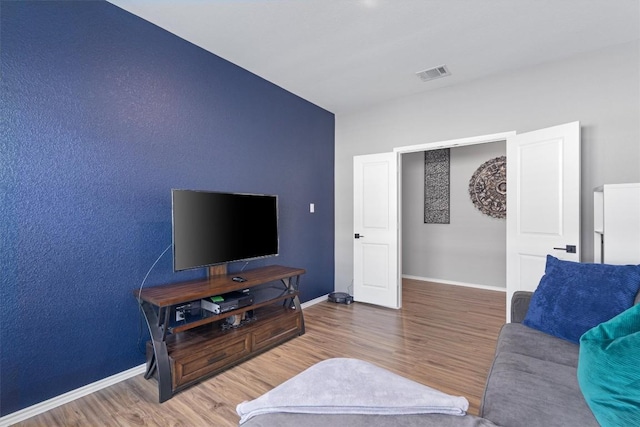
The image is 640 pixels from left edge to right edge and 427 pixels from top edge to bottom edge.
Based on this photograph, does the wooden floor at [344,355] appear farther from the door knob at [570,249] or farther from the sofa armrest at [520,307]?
the door knob at [570,249]

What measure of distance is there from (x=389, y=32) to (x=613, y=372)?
2.62 m

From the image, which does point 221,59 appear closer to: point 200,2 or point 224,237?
point 200,2

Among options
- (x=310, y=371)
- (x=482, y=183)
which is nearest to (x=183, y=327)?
(x=310, y=371)

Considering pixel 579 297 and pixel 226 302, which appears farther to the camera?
pixel 226 302

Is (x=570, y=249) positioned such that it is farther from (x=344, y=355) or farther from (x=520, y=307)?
(x=344, y=355)

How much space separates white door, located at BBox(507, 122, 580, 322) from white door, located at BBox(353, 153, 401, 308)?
1281mm

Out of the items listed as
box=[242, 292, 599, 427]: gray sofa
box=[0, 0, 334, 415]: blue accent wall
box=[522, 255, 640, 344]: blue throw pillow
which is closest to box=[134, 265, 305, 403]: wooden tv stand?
box=[0, 0, 334, 415]: blue accent wall

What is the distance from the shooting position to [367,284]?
13.4 feet

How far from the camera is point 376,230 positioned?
4008 mm

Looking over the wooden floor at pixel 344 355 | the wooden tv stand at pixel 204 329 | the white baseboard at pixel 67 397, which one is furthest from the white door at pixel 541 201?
the white baseboard at pixel 67 397

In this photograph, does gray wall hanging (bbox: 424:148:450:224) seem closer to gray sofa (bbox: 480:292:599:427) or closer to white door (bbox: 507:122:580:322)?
white door (bbox: 507:122:580:322)

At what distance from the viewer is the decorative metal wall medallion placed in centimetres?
465

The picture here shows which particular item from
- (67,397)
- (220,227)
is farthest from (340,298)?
(67,397)

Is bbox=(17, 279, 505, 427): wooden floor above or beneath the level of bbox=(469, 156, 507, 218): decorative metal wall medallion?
beneath
